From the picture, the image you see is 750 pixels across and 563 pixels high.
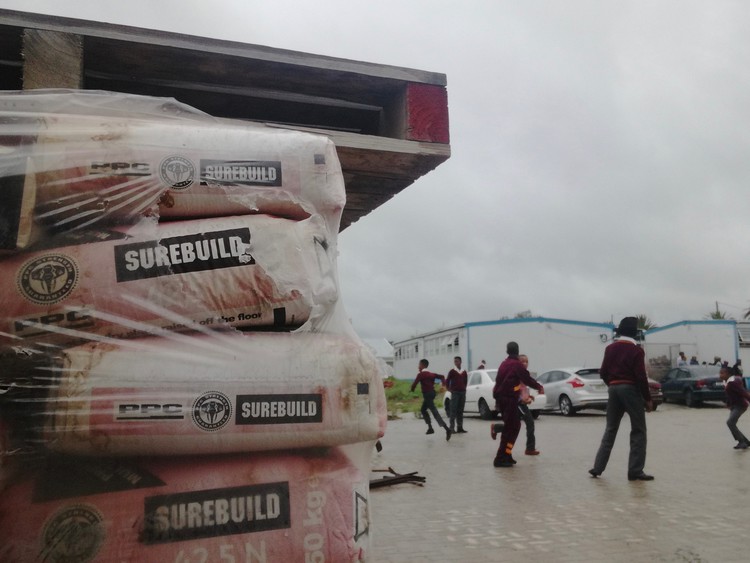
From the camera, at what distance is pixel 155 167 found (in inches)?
90.3

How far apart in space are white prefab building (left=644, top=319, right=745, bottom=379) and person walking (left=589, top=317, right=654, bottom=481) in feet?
84.7

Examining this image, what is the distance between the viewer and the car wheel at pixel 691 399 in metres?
22.6

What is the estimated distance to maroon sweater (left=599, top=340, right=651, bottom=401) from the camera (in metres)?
7.75

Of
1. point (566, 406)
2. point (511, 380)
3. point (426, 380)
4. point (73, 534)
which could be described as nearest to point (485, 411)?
point (566, 406)

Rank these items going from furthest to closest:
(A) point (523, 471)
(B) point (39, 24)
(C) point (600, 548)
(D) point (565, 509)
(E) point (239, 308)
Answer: (A) point (523, 471) < (D) point (565, 509) < (C) point (600, 548) < (B) point (39, 24) < (E) point (239, 308)

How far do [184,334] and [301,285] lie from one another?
1.39 feet

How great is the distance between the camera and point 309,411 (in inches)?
86.8

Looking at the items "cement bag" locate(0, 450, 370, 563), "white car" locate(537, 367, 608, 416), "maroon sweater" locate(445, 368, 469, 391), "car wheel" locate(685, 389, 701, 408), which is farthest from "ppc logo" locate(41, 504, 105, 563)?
"car wheel" locate(685, 389, 701, 408)

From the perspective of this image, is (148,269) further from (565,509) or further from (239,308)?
(565,509)

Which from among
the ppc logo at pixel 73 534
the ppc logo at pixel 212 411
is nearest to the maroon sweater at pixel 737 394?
the ppc logo at pixel 212 411

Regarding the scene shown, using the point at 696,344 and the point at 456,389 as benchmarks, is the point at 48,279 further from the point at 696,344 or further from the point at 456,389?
the point at 696,344

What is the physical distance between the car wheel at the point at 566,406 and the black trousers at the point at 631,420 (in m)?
12.2

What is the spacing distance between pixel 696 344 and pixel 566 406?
17.6 meters

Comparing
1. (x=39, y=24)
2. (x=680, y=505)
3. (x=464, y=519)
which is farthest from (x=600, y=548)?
(x=39, y=24)
